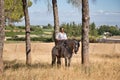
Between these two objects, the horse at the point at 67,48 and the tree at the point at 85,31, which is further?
the horse at the point at 67,48

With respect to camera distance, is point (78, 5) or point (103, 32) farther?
point (103, 32)

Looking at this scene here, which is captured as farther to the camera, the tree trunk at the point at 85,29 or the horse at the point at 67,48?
the horse at the point at 67,48

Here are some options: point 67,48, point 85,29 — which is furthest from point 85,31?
point 67,48

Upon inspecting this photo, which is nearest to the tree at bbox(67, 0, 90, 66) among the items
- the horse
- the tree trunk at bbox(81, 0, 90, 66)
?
the tree trunk at bbox(81, 0, 90, 66)

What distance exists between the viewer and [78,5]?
2020 cm

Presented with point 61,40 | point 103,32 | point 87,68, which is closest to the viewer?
point 87,68

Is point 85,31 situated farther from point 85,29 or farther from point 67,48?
point 67,48

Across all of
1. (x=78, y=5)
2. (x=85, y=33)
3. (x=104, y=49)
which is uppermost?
(x=78, y=5)

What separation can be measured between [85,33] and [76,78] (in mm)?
4486

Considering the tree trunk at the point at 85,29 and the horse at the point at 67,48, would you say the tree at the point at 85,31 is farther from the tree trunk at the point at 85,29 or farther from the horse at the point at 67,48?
the horse at the point at 67,48

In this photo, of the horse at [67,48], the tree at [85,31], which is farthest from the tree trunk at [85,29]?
the horse at [67,48]

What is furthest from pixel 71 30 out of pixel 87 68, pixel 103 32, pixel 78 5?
pixel 87 68

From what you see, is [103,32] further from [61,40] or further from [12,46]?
[61,40]

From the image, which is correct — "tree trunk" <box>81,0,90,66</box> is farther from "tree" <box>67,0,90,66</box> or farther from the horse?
the horse
